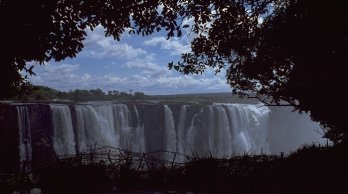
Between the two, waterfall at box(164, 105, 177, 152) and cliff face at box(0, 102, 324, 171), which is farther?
waterfall at box(164, 105, 177, 152)

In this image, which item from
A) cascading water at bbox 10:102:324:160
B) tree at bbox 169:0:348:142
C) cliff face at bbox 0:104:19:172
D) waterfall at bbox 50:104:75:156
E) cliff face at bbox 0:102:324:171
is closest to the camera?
tree at bbox 169:0:348:142

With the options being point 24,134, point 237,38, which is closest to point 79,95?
point 24,134

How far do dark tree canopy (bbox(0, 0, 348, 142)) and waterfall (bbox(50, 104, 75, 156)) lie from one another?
21.4m

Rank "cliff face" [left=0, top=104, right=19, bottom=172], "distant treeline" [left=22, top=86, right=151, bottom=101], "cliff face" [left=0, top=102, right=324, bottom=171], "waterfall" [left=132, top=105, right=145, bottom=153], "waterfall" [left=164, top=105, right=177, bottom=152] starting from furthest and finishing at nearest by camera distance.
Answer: "distant treeline" [left=22, top=86, right=151, bottom=101] < "waterfall" [left=164, top=105, right=177, bottom=152] < "waterfall" [left=132, top=105, right=145, bottom=153] < "cliff face" [left=0, top=102, right=324, bottom=171] < "cliff face" [left=0, top=104, right=19, bottom=172]

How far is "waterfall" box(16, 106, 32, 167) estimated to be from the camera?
28188mm

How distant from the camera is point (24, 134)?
2888 cm

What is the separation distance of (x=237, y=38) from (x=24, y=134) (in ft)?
76.3

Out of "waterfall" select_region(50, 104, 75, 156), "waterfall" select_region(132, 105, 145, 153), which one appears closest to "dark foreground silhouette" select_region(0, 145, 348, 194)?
"waterfall" select_region(50, 104, 75, 156)

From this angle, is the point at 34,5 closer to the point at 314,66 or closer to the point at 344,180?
the point at 344,180

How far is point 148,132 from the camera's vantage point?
4291cm

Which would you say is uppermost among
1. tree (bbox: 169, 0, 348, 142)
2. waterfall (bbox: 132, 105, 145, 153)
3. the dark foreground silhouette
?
tree (bbox: 169, 0, 348, 142)

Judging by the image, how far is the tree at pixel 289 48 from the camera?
8359 mm

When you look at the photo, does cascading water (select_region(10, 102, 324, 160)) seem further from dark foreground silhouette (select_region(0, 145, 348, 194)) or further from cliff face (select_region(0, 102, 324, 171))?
dark foreground silhouette (select_region(0, 145, 348, 194))

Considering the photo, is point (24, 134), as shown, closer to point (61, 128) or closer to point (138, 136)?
point (61, 128)
